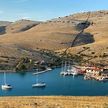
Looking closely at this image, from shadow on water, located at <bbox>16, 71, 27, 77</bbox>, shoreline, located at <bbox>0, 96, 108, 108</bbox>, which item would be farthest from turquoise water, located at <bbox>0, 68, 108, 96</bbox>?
shoreline, located at <bbox>0, 96, 108, 108</bbox>

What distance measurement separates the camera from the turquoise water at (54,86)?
349ft

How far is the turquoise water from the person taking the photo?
106 m

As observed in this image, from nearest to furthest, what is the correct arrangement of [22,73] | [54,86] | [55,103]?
[55,103] < [54,86] < [22,73]

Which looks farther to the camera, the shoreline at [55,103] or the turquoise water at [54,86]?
the turquoise water at [54,86]

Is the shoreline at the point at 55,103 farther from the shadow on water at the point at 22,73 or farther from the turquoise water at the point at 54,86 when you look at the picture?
the shadow on water at the point at 22,73

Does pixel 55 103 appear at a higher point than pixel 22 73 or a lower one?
higher

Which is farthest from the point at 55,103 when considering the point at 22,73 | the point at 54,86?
the point at 22,73

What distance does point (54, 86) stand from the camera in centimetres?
11831

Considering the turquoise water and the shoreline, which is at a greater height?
the shoreline

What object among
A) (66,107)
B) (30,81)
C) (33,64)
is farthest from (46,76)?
(66,107)

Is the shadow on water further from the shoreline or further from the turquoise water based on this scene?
the shoreline

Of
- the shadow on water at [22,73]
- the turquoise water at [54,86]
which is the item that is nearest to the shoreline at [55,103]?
the turquoise water at [54,86]

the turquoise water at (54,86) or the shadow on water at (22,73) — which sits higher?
the turquoise water at (54,86)

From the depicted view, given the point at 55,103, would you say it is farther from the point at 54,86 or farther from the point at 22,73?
the point at 22,73
